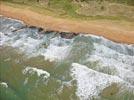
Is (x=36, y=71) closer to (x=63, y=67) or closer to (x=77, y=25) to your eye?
(x=63, y=67)

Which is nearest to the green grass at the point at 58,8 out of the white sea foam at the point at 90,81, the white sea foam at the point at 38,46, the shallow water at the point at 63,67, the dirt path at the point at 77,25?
the dirt path at the point at 77,25

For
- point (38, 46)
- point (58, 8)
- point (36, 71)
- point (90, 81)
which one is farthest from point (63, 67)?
point (58, 8)

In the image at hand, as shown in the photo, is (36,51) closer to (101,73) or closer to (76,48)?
(76,48)

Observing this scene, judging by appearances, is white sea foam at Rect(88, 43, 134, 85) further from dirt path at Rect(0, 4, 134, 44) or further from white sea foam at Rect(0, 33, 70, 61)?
white sea foam at Rect(0, 33, 70, 61)

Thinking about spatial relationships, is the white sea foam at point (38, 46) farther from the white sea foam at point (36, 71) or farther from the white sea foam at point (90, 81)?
the white sea foam at point (90, 81)

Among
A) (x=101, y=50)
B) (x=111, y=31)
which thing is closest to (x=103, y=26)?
(x=111, y=31)

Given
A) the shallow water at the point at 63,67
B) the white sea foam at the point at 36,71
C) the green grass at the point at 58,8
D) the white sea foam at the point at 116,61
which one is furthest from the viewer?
the green grass at the point at 58,8
